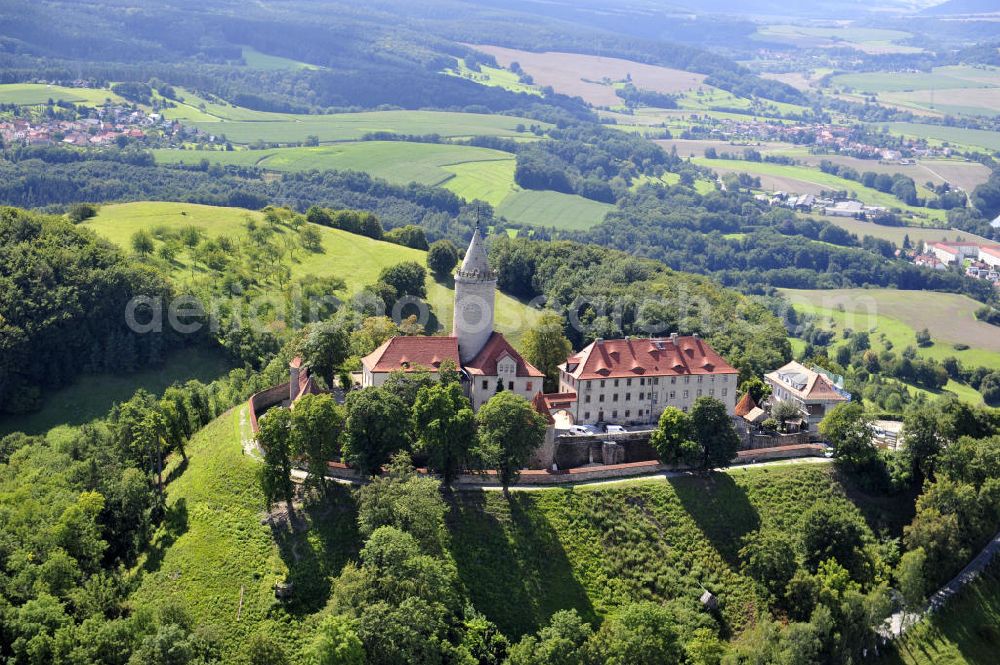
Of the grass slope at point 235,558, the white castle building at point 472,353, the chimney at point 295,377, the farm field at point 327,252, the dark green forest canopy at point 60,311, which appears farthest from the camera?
the farm field at point 327,252

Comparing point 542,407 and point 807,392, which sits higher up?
point 542,407

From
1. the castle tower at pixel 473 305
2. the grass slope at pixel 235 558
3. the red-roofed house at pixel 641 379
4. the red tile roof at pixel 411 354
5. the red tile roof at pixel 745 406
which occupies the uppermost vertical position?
the castle tower at pixel 473 305

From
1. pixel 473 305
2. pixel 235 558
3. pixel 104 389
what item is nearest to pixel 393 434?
pixel 235 558

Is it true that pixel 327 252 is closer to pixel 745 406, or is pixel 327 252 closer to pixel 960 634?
pixel 745 406

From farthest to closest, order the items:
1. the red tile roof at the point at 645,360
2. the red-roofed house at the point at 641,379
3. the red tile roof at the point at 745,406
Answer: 1. the red tile roof at the point at 745,406
2. the red tile roof at the point at 645,360
3. the red-roofed house at the point at 641,379

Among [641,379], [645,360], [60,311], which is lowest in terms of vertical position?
[60,311]

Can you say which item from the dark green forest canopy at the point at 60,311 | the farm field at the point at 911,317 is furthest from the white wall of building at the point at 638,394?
the farm field at the point at 911,317

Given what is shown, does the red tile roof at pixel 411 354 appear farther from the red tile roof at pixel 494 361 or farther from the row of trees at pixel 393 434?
the row of trees at pixel 393 434
